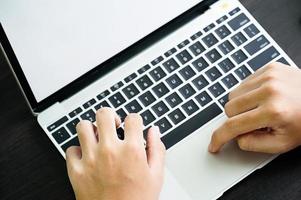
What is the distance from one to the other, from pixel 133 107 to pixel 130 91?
3 cm

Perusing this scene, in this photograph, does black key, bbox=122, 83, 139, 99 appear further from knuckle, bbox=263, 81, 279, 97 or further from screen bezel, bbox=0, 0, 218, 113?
knuckle, bbox=263, 81, 279, 97

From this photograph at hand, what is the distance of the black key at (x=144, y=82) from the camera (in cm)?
78

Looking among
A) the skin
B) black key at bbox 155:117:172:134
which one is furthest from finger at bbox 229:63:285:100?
black key at bbox 155:117:172:134

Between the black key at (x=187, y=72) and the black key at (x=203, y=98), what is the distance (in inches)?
1.3

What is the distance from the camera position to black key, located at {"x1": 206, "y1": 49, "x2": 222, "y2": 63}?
0.80 meters

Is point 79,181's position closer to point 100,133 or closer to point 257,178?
point 100,133

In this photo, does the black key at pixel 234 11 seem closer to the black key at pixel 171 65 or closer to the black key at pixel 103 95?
the black key at pixel 171 65

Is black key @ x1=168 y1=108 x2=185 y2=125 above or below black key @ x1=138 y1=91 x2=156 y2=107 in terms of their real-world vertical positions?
below

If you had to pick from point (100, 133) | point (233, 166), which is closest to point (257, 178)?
point (233, 166)

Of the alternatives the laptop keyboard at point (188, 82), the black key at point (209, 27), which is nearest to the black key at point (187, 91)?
the laptop keyboard at point (188, 82)

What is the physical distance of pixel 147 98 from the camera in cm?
77

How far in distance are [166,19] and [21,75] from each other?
0.80ft

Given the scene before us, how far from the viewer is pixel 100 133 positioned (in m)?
0.68

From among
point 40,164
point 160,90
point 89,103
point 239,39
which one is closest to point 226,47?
point 239,39
